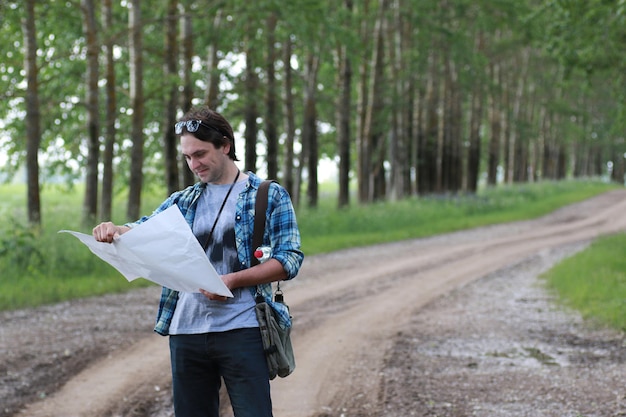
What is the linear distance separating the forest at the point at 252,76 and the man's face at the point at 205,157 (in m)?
8.02

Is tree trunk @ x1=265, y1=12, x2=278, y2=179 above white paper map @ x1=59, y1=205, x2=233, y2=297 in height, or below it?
above

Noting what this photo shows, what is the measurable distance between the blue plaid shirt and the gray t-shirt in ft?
0.10

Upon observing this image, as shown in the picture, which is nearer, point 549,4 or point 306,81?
point 549,4

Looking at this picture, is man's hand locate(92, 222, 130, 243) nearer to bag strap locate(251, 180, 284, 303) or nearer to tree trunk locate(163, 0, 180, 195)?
bag strap locate(251, 180, 284, 303)

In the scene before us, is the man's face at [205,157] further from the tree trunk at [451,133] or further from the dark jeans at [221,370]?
the tree trunk at [451,133]

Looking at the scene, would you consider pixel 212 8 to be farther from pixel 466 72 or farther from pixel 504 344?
pixel 466 72

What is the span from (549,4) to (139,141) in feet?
28.6

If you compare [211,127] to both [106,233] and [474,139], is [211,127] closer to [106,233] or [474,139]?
[106,233]

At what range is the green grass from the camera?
1059 centimetres

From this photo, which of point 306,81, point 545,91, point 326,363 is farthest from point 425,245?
point 545,91

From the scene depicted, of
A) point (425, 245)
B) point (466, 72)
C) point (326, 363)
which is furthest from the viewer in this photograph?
point (466, 72)

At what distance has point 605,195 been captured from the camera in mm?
45906

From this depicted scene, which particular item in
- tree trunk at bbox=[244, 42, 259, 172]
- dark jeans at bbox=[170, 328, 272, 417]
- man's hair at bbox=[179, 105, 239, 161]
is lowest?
dark jeans at bbox=[170, 328, 272, 417]

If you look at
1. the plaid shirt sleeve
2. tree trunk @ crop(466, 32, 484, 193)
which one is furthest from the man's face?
tree trunk @ crop(466, 32, 484, 193)
